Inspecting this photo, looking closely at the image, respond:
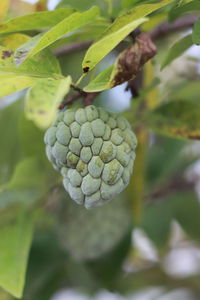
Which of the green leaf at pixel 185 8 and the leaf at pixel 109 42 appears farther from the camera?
the green leaf at pixel 185 8

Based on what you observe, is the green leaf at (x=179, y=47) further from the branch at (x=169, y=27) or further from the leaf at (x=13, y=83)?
the leaf at (x=13, y=83)

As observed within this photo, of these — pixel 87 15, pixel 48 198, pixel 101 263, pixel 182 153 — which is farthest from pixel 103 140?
pixel 182 153

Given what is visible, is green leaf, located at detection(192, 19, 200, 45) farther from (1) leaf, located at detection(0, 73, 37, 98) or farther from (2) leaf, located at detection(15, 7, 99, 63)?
(1) leaf, located at detection(0, 73, 37, 98)

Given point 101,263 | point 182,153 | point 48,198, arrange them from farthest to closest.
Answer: point 182,153 → point 101,263 → point 48,198

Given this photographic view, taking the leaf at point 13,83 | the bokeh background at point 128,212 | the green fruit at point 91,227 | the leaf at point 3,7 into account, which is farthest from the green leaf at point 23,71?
the green fruit at point 91,227

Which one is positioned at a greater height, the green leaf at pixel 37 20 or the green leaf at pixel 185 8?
the green leaf at pixel 37 20

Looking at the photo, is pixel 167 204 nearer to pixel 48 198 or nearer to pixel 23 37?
pixel 48 198

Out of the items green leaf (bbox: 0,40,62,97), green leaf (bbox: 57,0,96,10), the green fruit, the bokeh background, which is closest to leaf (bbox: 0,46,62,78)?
green leaf (bbox: 0,40,62,97)
